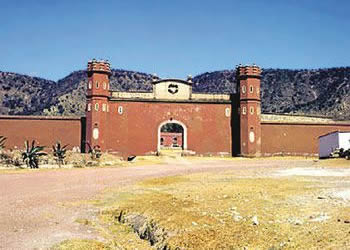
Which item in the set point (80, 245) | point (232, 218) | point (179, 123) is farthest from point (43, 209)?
point (179, 123)

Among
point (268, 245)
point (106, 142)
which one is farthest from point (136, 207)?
point (106, 142)

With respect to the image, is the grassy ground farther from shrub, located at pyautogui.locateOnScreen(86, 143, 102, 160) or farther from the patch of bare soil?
shrub, located at pyautogui.locateOnScreen(86, 143, 102, 160)

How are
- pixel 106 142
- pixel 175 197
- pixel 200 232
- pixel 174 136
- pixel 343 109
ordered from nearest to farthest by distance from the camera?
pixel 200 232
pixel 175 197
pixel 106 142
pixel 174 136
pixel 343 109

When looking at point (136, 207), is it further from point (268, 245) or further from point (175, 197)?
point (268, 245)

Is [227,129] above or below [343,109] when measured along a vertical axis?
below

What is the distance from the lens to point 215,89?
399ft

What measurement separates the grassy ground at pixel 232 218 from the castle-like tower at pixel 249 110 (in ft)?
83.2

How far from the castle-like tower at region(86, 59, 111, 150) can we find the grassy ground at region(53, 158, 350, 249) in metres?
24.6

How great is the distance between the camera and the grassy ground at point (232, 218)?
24.1 ft

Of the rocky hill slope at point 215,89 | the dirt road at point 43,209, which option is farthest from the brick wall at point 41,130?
the rocky hill slope at point 215,89

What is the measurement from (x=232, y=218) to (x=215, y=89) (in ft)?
374

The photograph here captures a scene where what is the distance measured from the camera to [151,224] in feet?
30.6

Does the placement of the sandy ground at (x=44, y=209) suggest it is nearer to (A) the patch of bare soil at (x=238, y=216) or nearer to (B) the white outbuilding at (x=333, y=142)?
(A) the patch of bare soil at (x=238, y=216)

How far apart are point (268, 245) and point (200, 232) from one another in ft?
4.86
